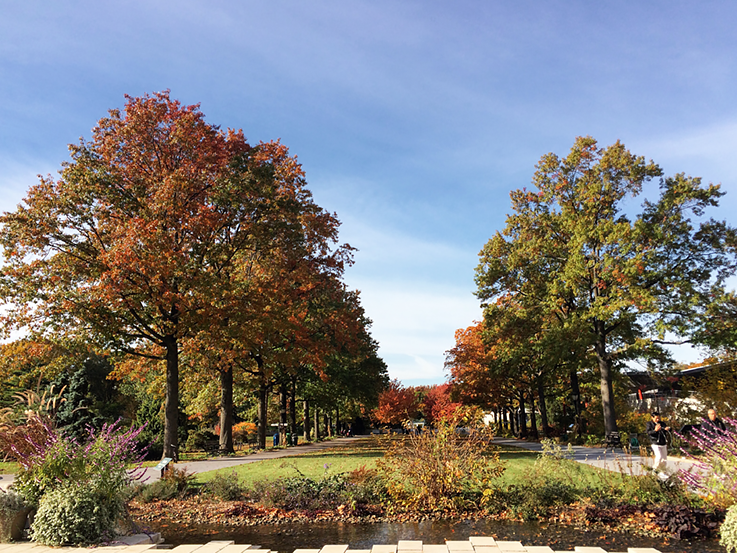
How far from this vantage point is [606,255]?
27.2m

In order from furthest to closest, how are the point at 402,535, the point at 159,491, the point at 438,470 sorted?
the point at 159,491
the point at 438,470
the point at 402,535

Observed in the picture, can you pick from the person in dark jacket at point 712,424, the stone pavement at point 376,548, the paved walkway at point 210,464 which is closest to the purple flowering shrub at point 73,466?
the stone pavement at point 376,548

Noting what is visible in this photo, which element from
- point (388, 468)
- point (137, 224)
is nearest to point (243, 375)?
point (137, 224)

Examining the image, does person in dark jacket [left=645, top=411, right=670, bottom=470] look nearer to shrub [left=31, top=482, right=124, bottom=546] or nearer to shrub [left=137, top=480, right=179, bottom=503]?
shrub [left=137, top=480, right=179, bottom=503]

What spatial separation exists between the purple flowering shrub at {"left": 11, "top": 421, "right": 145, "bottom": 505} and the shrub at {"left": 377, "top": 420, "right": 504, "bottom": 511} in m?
5.26

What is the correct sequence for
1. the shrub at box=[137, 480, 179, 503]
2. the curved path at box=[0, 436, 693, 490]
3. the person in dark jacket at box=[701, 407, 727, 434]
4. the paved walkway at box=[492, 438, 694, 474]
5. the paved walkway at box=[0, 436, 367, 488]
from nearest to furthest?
the person in dark jacket at box=[701, 407, 727, 434] → the paved walkway at box=[492, 438, 694, 474] → the curved path at box=[0, 436, 693, 490] → the shrub at box=[137, 480, 179, 503] → the paved walkway at box=[0, 436, 367, 488]

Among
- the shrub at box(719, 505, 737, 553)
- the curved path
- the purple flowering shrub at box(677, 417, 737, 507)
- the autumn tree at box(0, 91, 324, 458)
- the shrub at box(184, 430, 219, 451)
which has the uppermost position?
the autumn tree at box(0, 91, 324, 458)

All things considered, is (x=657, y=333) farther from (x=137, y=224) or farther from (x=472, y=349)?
(x=137, y=224)

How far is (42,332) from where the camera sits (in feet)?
65.0

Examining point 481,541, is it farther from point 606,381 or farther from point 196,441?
point 196,441

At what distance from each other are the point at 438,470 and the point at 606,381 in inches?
821

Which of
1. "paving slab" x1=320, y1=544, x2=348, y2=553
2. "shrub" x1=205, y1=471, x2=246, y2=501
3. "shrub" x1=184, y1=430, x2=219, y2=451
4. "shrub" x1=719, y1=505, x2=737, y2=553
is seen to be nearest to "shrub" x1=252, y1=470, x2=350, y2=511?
"shrub" x1=205, y1=471, x2=246, y2=501

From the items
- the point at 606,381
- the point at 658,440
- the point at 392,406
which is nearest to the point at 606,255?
the point at 606,381

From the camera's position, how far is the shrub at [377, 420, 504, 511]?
34.5 feet
